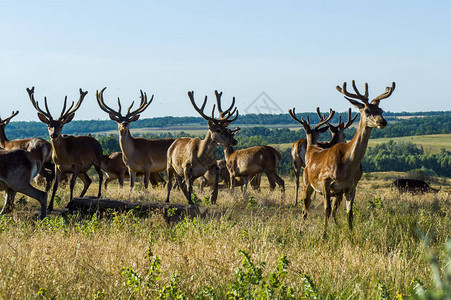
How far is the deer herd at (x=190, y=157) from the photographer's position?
9.17 metres

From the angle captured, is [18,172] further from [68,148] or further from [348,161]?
[348,161]

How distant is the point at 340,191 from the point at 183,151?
19.5ft

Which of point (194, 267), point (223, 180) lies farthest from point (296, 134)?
point (194, 267)

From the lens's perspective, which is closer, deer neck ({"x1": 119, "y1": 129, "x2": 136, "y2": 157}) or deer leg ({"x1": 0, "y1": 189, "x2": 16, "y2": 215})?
deer leg ({"x1": 0, "y1": 189, "x2": 16, "y2": 215})

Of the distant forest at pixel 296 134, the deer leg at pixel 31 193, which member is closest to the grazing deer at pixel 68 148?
the deer leg at pixel 31 193

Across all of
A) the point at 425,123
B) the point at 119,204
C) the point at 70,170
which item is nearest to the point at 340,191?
the point at 119,204

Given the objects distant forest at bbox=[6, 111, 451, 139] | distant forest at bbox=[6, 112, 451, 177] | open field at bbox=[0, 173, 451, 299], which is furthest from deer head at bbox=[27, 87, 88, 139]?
distant forest at bbox=[6, 111, 451, 139]

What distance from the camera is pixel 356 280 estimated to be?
537 centimetres

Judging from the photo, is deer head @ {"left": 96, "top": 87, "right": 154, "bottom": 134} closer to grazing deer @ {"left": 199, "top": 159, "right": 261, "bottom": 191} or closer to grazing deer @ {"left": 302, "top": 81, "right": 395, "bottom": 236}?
grazing deer @ {"left": 199, "top": 159, "right": 261, "bottom": 191}

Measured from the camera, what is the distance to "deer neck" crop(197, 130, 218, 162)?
13.5 meters

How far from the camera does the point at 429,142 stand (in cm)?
12369

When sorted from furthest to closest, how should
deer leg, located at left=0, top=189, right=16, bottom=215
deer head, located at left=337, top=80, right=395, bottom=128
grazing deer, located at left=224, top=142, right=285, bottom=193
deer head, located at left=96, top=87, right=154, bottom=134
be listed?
grazing deer, located at left=224, top=142, right=285, bottom=193, deer head, located at left=96, top=87, right=154, bottom=134, deer leg, located at left=0, top=189, right=16, bottom=215, deer head, located at left=337, top=80, right=395, bottom=128

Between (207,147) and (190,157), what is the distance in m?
0.59

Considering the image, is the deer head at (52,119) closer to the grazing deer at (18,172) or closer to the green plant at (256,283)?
the grazing deer at (18,172)
